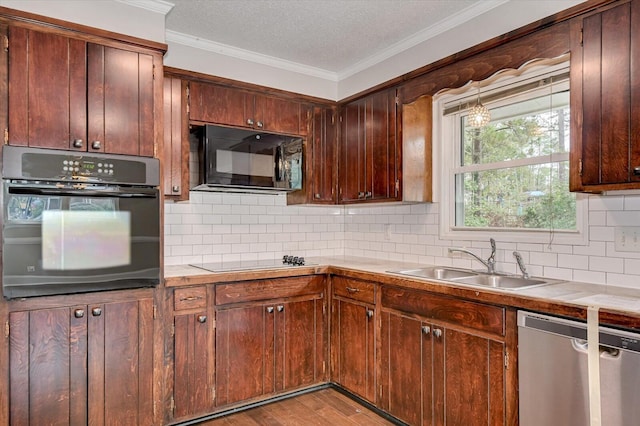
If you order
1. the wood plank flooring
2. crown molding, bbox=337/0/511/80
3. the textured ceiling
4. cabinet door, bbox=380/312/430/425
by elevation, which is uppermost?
the textured ceiling

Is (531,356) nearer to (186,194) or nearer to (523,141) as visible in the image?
(523,141)

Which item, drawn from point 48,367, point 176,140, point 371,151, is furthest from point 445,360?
point 176,140

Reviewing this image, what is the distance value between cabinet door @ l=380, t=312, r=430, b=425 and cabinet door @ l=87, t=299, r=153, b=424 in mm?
1451

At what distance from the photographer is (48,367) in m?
2.17

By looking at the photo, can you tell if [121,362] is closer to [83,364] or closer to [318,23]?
[83,364]

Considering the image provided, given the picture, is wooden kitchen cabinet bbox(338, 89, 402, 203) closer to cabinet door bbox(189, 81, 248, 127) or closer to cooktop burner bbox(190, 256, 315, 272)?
cooktop burner bbox(190, 256, 315, 272)

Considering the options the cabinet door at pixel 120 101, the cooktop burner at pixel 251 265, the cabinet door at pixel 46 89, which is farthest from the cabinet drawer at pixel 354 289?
the cabinet door at pixel 46 89

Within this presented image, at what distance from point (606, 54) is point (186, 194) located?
8.35ft

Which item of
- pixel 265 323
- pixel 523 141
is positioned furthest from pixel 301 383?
pixel 523 141

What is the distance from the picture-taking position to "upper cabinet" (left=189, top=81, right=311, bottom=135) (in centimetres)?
302

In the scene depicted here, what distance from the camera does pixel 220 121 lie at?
10.1 ft

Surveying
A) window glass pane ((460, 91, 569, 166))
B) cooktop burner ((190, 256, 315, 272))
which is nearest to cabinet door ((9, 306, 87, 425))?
cooktop burner ((190, 256, 315, 272))

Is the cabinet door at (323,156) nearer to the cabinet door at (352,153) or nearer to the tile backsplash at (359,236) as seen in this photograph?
the cabinet door at (352,153)

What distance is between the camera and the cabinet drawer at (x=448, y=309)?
2064mm
